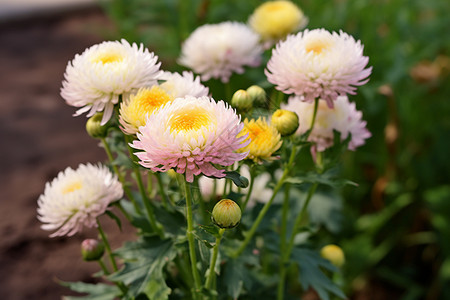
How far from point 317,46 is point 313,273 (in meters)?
0.62

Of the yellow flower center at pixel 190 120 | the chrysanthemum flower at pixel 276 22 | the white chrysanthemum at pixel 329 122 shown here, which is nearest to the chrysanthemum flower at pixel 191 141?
the yellow flower center at pixel 190 120

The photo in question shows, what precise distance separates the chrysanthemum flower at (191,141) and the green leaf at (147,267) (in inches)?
14.0

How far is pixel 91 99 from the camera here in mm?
1068

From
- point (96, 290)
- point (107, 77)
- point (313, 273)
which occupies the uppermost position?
point (107, 77)

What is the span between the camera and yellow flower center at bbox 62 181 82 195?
47.5 inches

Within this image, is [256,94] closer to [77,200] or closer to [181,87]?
[181,87]

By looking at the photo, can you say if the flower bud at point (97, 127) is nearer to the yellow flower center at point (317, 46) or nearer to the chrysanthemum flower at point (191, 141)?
the chrysanthemum flower at point (191, 141)

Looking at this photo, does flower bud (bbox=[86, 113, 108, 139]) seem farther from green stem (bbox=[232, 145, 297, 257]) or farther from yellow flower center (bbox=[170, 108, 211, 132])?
green stem (bbox=[232, 145, 297, 257])

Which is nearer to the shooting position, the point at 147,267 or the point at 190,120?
the point at 190,120

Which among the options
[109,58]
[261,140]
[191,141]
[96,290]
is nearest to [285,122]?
[261,140]

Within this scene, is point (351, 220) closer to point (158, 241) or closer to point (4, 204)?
point (158, 241)

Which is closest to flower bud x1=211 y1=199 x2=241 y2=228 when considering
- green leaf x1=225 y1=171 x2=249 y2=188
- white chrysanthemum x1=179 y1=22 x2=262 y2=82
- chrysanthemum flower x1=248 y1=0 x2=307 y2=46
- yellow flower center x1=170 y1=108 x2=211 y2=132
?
green leaf x1=225 y1=171 x2=249 y2=188

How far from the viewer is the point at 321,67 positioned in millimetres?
1110

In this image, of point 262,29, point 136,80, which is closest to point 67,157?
point 262,29
